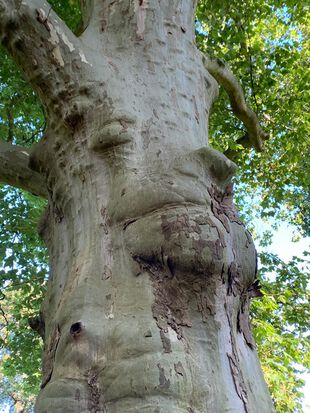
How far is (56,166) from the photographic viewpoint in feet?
6.67

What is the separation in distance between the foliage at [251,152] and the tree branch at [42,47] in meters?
3.22

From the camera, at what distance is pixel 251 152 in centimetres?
771

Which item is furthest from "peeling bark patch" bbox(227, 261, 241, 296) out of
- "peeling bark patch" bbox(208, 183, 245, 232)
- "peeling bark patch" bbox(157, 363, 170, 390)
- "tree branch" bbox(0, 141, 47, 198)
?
"tree branch" bbox(0, 141, 47, 198)

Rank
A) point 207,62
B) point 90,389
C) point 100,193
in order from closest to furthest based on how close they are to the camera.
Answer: point 90,389 < point 100,193 < point 207,62

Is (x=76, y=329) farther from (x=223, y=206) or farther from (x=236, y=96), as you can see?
(x=236, y=96)

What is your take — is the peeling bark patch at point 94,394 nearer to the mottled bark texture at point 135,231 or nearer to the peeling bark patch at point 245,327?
the mottled bark texture at point 135,231

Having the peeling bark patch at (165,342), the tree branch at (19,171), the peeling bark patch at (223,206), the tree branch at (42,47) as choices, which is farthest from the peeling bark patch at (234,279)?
the tree branch at (19,171)

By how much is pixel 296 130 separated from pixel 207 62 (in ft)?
12.1

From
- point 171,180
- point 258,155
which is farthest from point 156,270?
point 258,155

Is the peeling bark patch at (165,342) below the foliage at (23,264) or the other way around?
below

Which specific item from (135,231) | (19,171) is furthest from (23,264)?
(135,231)

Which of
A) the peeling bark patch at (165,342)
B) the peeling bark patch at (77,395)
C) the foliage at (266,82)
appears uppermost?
the foliage at (266,82)

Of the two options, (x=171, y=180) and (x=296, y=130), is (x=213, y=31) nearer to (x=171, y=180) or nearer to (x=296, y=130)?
(x=296, y=130)

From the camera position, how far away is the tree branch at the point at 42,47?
6.93ft
